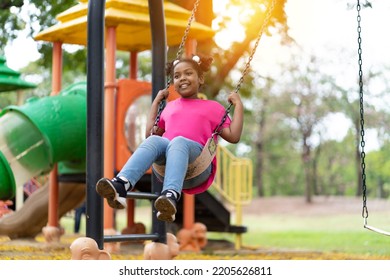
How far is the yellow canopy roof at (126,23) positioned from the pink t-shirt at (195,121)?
3.09 m

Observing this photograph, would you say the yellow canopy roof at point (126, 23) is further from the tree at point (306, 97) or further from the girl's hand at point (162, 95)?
the tree at point (306, 97)

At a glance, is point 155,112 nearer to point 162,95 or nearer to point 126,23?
point 162,95

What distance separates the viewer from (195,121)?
3.54 meters

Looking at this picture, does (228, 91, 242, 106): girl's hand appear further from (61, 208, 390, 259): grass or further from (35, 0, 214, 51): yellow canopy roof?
(61, 208, 390, 259): grass

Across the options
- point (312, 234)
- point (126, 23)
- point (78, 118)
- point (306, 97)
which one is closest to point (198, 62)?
point (126, 23)

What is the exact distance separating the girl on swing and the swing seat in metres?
0.03

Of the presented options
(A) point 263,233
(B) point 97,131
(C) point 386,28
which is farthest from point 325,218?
(B) point 97,131

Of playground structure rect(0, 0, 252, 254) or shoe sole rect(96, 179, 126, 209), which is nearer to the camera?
shoe sole rect(96, 179, 126, 209)

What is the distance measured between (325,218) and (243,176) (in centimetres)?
962

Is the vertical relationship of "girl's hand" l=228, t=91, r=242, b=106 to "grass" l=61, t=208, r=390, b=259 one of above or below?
above

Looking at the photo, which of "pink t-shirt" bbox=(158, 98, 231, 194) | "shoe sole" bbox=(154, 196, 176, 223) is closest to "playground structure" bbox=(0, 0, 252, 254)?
"pink t-shirt" bbox=(158, 98, 231, 194)

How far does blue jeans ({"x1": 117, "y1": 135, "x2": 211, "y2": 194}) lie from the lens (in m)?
3.26
